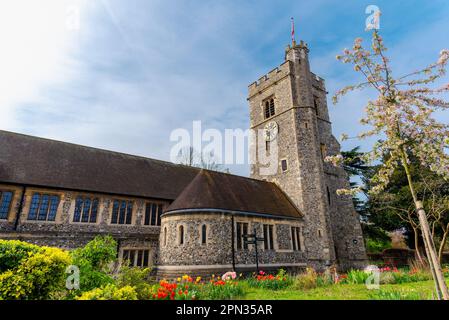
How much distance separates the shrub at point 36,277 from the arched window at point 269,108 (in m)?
23.1

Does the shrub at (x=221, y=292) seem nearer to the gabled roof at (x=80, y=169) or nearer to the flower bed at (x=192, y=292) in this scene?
the flower bed at (x=192, y=292)

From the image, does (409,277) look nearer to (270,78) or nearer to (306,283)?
(306,283)

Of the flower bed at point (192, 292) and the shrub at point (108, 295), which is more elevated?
the shrub at point (108, 295)

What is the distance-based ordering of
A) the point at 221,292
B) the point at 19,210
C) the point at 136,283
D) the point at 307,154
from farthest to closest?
the point at 307,154 < the point at 19,210 < the point at 221,292 < the point at 136,283

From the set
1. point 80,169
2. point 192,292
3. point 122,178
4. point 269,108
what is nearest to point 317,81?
point 269,108

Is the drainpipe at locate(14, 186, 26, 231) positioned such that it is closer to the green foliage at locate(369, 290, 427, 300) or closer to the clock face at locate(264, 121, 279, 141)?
the green foliage at locate(369, 290, 427, 300)

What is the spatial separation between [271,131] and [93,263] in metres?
20.7

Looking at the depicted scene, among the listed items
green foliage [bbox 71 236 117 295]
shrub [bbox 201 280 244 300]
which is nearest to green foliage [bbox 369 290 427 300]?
shrub [bbox 201 280 244 300]

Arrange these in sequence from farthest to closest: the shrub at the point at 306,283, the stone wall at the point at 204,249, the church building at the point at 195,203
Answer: the church building at the point at 195,203
the stone wall at the point at 204,249
the shrub at the point at 306,283

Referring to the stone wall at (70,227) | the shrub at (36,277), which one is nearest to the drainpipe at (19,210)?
the stone wall at (70,227)

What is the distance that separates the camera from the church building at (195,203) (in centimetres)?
1497

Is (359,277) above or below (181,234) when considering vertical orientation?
below

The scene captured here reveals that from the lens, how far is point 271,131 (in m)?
25.9

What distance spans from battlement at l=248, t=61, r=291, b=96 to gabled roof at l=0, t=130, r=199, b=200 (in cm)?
1325
